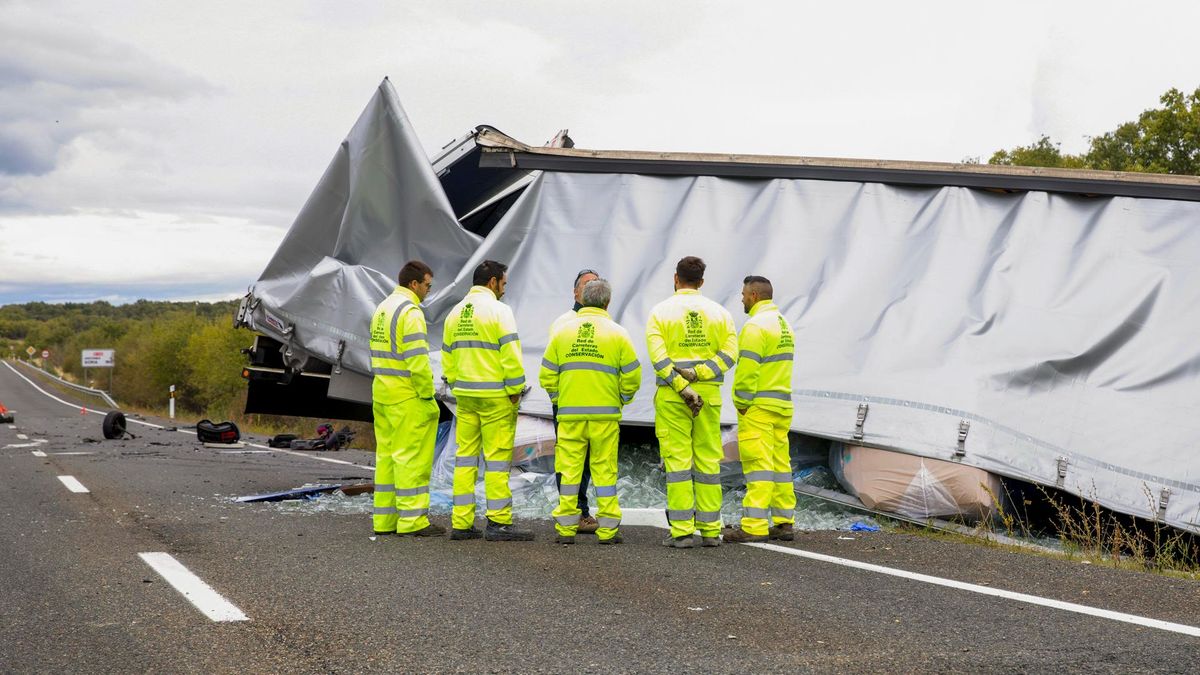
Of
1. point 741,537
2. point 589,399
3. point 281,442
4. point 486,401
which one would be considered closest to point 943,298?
point 741,537

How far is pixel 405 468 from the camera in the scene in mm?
7039

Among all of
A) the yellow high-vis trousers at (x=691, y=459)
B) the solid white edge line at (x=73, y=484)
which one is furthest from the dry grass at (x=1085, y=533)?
the solid white edge line at (x=73, y=484)

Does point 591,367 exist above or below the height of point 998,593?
above

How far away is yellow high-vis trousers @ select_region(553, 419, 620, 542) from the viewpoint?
6727 millimetres

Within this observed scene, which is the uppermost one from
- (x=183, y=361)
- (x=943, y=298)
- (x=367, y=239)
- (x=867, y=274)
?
(x=367, y=239)

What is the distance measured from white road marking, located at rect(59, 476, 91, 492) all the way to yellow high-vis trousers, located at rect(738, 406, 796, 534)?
6.60 metres

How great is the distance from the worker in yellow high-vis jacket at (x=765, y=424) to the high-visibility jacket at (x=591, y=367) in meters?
0.80

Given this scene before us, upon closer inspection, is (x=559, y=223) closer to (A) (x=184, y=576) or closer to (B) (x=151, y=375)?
(A) (x=184, y=576)

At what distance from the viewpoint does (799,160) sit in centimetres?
894

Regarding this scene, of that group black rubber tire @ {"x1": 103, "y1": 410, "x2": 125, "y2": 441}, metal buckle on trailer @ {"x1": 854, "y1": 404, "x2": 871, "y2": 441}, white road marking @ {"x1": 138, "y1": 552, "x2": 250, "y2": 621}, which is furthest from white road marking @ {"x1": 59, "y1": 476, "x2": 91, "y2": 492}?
black rubber tire @ {"x1": 103, "y1": 410, "x2": 125, "y2": 441}

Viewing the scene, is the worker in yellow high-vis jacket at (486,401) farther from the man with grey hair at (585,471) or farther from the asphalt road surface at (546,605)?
the man with grey hair at (585,471)

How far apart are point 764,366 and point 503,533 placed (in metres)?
2.04

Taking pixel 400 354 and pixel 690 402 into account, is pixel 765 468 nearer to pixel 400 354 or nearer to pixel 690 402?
pixel 690 402

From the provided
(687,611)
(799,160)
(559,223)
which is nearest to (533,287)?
(559,223)
